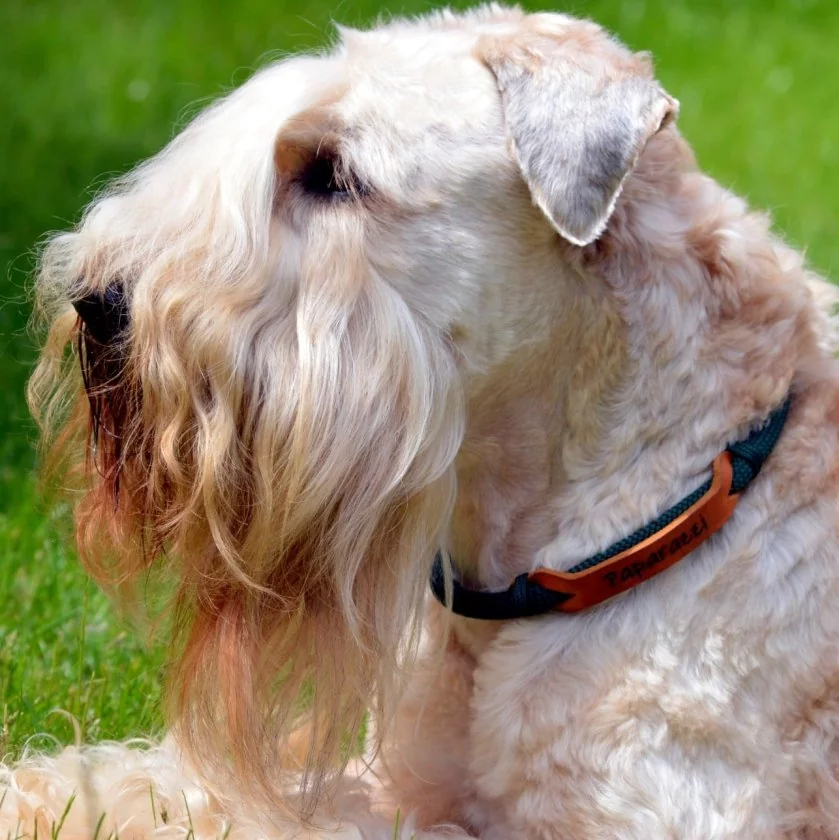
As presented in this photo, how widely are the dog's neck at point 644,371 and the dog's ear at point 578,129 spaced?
138 millimetres

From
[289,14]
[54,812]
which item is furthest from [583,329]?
[289,14]

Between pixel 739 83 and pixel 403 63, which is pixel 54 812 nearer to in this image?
pixel 403 63

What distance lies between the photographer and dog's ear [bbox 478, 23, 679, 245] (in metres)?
2.15

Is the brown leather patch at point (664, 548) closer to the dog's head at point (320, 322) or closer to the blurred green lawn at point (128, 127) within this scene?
the dog's head at point (320, 322)

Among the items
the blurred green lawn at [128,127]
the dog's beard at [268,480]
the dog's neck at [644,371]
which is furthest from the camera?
the blurred green lawn at [128,127]

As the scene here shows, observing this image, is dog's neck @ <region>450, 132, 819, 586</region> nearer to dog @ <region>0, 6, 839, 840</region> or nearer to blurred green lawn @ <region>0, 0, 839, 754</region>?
dog @ <region>0, 6, 839, 840</region>

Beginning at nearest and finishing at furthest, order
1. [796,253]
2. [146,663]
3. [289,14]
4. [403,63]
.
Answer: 1. [403,63]
2. [796,253]
3. [146,663]
4. [289,14]

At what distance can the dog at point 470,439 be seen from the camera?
2.15m

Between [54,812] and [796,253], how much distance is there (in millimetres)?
1640

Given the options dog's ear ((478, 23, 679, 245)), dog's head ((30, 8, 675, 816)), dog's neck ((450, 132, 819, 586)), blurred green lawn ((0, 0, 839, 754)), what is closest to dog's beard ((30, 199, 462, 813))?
dog's head ((30, 8, 675, 816))

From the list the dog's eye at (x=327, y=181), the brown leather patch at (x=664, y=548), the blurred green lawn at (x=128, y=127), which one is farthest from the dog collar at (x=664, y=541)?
the blurred green lawn at (x=128, y=127)

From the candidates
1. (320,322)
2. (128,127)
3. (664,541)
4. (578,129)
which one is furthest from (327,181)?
(128,127)

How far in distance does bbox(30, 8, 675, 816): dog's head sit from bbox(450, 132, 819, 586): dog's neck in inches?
3.4

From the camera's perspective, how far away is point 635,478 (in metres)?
2.28
